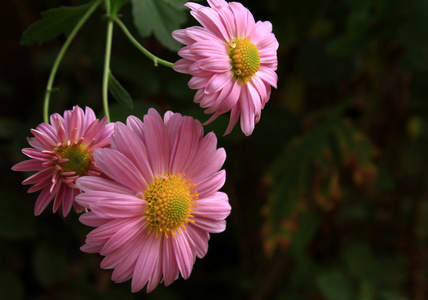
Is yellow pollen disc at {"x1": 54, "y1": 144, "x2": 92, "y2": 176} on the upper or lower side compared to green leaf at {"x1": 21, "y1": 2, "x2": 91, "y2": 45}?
lower

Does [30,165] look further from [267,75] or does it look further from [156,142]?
[267,75]

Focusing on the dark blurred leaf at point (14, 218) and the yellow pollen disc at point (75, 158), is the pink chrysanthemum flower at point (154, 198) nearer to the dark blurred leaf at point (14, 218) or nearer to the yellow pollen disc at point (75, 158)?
the yellow pollen disc at point (75, 158)

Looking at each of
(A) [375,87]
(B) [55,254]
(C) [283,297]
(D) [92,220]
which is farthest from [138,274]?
(A) [375,87]

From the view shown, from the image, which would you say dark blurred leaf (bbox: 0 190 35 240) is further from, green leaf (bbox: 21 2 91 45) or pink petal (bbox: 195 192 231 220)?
pink petal (bbox: 195 192 231 220)

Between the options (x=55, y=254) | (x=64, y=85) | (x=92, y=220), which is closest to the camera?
(x=92, y=220)

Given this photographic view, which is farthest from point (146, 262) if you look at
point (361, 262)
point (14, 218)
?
point (361, 262)

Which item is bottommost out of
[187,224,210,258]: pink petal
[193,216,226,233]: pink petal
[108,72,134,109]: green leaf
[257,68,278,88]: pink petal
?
[187,224,210,258]: pink petal

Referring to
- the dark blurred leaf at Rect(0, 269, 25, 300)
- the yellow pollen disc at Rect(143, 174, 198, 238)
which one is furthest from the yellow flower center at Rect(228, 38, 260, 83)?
the dark blurred leaf at Rect(0, 269, 25, 300)

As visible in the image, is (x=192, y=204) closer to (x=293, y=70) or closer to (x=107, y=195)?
(x=107, y=195)
